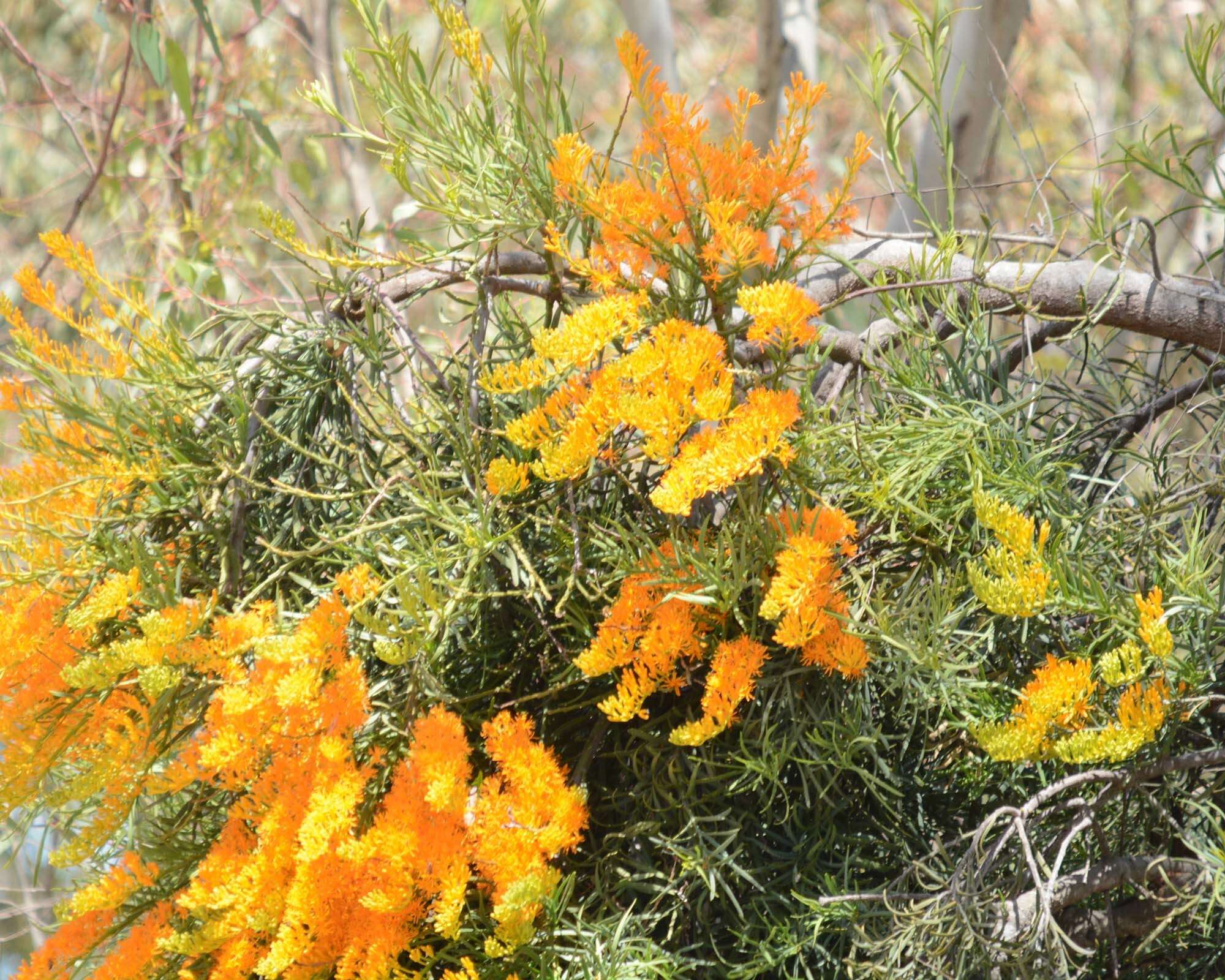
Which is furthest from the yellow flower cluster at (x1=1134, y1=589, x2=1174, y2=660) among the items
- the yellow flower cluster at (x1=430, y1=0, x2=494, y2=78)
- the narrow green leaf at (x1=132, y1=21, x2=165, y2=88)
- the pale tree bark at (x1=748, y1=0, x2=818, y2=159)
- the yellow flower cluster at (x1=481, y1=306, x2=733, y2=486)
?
the narrow green leaf at (x1=132, y1=21, x2=165, y2=88)

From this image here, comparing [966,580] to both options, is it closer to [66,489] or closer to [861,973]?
[861,973]

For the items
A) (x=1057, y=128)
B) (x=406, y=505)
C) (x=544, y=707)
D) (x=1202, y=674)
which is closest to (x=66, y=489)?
(x=406, y=505)

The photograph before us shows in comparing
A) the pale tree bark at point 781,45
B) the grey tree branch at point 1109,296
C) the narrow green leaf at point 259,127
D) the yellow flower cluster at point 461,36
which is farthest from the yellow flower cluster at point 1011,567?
the narrow green leaf at point 259,127

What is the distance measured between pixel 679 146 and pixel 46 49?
321 cm

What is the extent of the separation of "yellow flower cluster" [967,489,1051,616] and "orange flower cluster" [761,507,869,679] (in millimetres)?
63

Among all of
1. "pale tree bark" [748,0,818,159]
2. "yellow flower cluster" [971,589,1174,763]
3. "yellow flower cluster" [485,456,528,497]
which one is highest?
"pale tree bark" [748,0,818,159]

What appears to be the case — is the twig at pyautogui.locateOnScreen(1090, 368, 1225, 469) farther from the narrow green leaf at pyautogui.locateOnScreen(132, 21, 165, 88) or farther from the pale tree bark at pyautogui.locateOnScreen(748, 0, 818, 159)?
the narrow green leaf at pyautogui.locateOnScreen(132, 21, 165, 88)

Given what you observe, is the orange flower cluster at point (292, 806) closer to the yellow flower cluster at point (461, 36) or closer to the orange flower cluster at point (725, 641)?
the orange flower cluster at point (725, 641)

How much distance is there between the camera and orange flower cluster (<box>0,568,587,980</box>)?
0.53m

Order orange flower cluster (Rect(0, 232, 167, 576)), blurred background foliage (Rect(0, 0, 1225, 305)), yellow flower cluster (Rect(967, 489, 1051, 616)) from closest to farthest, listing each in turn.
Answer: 1. yellow flower cluster (Rect(967, 489, 1051, 616))
2. orange flower cluster (Rect(0, 232, 167, 576))
3. blurred background foliage (Rect(0, 0, 1225, 305))

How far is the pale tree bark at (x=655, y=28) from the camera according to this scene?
5.02ft

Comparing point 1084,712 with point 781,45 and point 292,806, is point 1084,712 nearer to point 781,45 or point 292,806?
point 292,806

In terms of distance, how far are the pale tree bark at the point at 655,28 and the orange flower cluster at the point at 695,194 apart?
3.21ft

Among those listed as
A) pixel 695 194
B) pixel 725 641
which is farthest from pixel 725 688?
pixel 695 194
